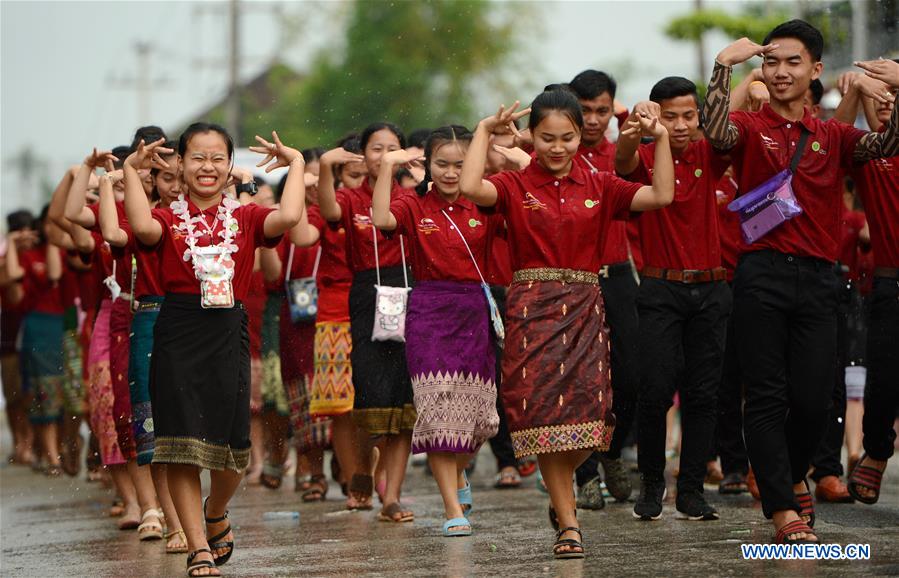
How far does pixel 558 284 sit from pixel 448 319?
1.25 metres

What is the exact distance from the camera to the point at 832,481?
31.8 feet

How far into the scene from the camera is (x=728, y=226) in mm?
10008

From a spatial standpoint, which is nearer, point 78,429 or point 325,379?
point 325,379

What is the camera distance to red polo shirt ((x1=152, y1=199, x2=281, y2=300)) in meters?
7.46

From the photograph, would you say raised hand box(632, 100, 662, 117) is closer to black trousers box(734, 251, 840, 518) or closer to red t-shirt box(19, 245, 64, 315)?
black trousers box(734, 251, 840, 518)

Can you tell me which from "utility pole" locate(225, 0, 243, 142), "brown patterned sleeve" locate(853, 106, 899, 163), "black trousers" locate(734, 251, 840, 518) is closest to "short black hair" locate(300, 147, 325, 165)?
"black trousers" locate(734, 251, 840, 518)

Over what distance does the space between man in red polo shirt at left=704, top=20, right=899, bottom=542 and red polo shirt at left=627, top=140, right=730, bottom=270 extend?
895mm

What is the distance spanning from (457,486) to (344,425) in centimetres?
201

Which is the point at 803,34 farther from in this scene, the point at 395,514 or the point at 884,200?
the point at 395,514

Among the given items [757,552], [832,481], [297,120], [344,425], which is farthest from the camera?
[297,120]

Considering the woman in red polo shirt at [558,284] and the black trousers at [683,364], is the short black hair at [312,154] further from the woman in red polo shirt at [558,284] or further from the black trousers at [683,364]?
the woman in red polo shirt at [558,284]

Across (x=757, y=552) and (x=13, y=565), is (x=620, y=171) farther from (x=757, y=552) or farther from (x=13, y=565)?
(x=13, y=565)

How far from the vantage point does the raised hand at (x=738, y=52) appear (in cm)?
746

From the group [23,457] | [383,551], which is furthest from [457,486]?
[23,457]
